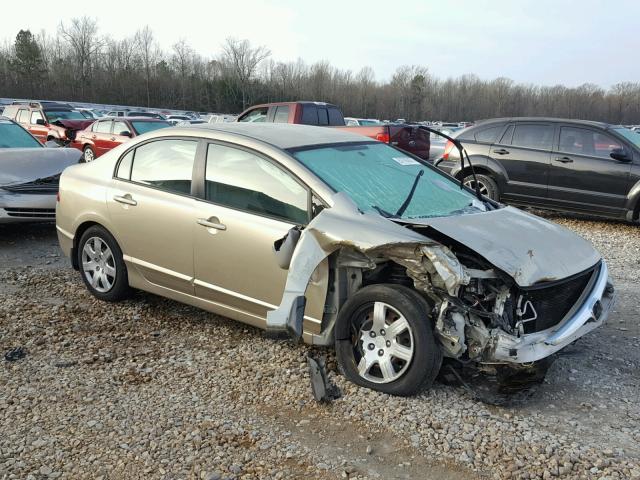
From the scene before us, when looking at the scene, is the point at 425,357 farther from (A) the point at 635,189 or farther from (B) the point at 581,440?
(A) the point at 635,189

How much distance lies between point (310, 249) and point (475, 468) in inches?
60.2

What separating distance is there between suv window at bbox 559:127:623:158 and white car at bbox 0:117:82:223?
25.0ft

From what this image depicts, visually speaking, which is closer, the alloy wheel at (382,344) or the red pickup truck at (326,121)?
the alloy wheel at (382,344)

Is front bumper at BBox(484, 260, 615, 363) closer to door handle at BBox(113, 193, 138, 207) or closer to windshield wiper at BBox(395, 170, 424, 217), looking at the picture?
windshield wiper at BBox(395, 170, 424, 217)

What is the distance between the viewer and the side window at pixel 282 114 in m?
13.2

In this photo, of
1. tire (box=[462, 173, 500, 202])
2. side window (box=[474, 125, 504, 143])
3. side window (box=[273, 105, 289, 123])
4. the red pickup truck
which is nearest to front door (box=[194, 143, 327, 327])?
tire (box=[462, 173, 500, 202])

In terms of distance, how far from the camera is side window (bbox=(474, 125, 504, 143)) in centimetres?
1012

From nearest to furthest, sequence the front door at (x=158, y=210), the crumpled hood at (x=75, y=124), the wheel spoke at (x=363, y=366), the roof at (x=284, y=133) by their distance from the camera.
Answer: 1. the wheel spoke at (x=363, y=366)
2. the roof at (x=284, y=133)
3. the front door at (x=158, y=210)
4. the crumpled hood at (x=75, y=124)

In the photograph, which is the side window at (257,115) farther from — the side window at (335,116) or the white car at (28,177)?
the white car at (28,177)

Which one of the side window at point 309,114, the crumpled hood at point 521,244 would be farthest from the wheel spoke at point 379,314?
the side window at point 309,114

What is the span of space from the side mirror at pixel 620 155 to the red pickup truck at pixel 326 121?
4.36 m

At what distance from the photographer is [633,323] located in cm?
494

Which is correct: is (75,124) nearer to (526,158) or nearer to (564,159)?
(526,158)

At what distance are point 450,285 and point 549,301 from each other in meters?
0.74
